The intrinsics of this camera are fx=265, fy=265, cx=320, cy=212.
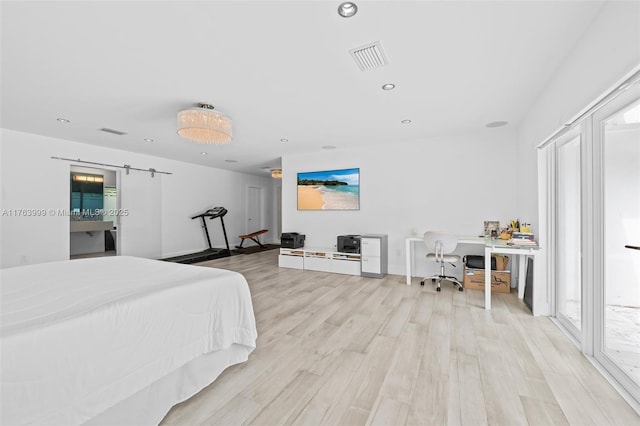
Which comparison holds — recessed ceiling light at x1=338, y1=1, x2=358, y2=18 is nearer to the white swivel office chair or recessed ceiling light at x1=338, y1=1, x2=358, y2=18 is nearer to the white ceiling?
the white ceiling

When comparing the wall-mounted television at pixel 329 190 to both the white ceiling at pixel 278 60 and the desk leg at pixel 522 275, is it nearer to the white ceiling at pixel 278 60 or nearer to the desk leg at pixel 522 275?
the white ceiling at pixel 278 60

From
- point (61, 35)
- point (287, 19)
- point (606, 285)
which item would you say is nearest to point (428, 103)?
point (287, 19)

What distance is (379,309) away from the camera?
3.08m

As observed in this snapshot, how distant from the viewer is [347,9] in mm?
1663

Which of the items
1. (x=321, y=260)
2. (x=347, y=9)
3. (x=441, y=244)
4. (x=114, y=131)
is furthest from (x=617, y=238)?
(x=114, y=131)

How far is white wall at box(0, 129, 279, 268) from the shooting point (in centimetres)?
418

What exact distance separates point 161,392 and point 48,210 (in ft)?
16.4

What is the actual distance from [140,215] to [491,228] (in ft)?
22.7

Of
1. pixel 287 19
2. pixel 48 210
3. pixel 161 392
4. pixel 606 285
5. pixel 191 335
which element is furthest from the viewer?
pixel 48 210

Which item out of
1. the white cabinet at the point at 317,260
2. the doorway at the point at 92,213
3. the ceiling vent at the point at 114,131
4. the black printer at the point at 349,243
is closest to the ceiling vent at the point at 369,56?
the black printer at the point at 349,243

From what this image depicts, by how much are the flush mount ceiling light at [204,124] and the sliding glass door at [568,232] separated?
3.54m

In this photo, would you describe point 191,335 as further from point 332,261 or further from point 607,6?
point 332,261

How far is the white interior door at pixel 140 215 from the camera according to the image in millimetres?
5590

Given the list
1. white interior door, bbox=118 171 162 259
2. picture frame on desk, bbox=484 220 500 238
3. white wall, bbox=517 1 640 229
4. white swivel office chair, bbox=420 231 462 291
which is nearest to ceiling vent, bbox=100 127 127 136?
white interior door, bbox=118 171 162 259
